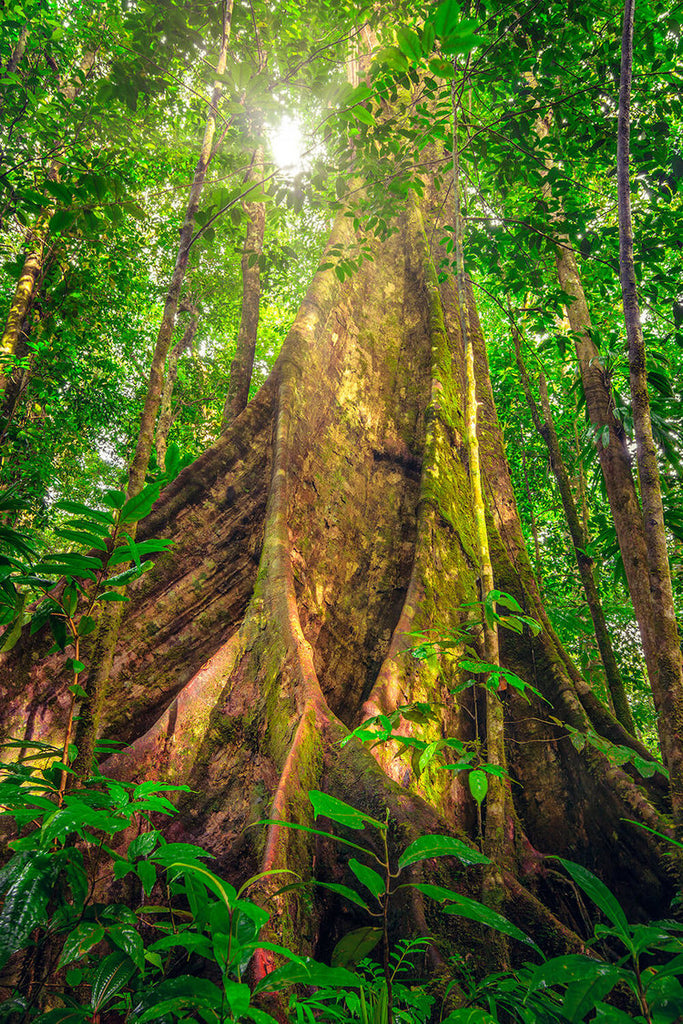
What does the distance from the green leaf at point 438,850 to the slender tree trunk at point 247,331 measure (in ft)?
19.5

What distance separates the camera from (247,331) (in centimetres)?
699

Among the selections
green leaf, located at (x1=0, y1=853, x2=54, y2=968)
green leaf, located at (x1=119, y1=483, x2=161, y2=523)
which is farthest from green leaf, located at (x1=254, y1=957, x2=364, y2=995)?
green leaf, located at (x1=119, y1=483, x2=161, y2=523)

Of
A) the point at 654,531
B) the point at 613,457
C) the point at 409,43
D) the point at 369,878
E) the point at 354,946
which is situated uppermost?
the point at 409,43

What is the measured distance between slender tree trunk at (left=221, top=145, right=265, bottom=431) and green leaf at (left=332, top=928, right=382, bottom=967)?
5.84 metres

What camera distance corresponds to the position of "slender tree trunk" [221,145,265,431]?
657cm

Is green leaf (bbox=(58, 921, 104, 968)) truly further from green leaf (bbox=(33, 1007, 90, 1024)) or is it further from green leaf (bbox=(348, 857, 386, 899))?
green leaf (bbox=(348, 857, 386, 899))

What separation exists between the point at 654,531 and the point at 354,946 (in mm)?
1650

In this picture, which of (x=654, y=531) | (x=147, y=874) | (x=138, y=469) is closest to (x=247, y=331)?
(x=138, y=469)

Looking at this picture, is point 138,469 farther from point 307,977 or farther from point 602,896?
point 602,896

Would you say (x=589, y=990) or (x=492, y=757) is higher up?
(x=492, y=757)

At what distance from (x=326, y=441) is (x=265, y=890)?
307cm

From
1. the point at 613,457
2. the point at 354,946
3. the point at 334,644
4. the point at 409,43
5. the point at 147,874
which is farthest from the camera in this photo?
the point at 613,457

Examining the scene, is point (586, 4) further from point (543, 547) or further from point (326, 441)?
point (543, 547)

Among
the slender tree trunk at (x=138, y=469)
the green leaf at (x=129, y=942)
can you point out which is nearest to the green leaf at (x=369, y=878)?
the green leaf at (x=129, y=942)
